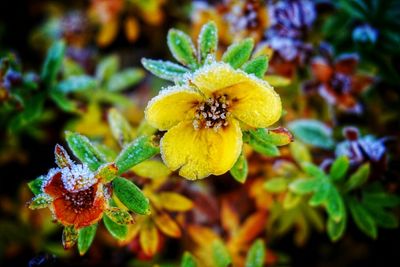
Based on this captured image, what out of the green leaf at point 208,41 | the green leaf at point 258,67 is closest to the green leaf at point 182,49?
the green leaf at point 208,41

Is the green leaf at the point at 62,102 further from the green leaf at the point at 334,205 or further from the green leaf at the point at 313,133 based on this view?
the green leaf at the point at 334,205

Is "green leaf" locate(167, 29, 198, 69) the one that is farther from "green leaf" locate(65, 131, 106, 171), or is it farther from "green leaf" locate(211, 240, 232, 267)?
"green leaf" locate(211, 240, 232, 267)

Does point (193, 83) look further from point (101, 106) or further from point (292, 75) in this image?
point (101, 106)

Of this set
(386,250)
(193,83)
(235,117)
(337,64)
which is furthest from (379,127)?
(193,83)

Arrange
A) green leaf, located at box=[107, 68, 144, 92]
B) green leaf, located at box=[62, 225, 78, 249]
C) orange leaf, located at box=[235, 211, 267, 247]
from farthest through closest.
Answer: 1. green leaf, located at box=[107, 68, 144, 92]
2. orange leaf, located at box=[235, 211, 267, 247]
3. green leaf, located at box=[62, 225, 78, 249]

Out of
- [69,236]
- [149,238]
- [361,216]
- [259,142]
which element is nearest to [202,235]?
[149,238]

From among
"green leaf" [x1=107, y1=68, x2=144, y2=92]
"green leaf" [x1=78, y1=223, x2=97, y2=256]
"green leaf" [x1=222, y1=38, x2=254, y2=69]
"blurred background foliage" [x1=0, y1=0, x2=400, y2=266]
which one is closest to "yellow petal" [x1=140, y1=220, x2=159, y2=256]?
"blurred background foliage" [x1=0, y1=0, x2=400, y2=266]
